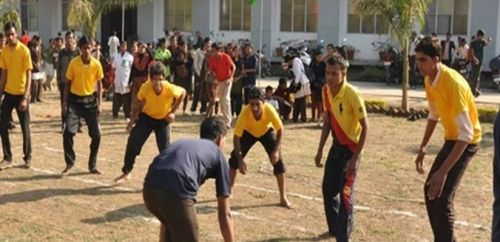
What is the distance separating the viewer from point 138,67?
49.0ft

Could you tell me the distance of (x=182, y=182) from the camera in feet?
17.5

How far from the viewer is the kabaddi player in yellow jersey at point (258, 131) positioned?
835 centimetres

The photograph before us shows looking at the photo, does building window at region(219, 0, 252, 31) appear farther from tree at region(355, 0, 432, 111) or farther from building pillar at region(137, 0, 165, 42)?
tree at region(355, 0, 432, 111)

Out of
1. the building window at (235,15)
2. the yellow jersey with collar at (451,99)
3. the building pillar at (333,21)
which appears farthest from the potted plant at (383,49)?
the yellow jersey with collar at (451,99)

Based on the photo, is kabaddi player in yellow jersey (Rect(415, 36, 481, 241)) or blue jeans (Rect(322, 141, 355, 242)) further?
blue jeans (Rect(322, 141, 355, 242))

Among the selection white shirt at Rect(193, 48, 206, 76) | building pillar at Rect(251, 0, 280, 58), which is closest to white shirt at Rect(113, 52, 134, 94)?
white shirt at Rect(193, 48, 206, 76)

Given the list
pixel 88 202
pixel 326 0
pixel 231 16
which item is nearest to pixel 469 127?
pixel 88 202

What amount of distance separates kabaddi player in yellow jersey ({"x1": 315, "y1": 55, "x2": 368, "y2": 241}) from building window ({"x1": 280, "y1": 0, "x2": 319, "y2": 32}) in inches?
861

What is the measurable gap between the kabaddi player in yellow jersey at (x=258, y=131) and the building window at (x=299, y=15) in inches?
805

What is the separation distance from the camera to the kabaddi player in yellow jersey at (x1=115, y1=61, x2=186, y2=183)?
9359 mm

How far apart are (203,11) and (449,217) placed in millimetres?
24985

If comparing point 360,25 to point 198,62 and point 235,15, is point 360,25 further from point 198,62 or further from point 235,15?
point 198,62

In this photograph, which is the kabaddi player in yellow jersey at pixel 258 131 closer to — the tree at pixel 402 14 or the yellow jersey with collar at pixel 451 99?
the yellow jersey with collar at pixel 451 99

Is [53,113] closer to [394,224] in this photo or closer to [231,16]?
[394,224]
